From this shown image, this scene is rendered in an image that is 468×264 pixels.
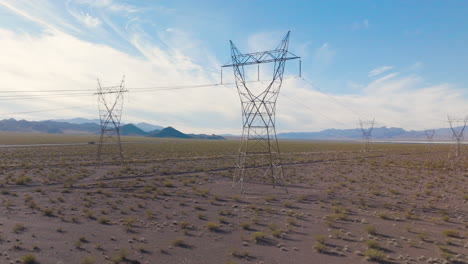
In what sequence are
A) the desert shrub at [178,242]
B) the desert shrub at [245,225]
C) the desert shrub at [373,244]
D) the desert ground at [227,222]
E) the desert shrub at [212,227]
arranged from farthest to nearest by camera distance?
1. the desert shrub at [245,225]
2. the desert shrub at [212,227]
3. the desert shrub at [178,242]
4. the desert shrub at [373,244]
5. the desert ground at [227,222]

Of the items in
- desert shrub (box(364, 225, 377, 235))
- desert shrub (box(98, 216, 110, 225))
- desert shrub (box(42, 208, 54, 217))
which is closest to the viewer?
desert shrub (box(364, 225, 377, 235))

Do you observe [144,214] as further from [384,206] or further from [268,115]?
[384,206]

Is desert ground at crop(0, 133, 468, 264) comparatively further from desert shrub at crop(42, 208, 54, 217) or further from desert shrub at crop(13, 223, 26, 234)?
desert shrub at crop(42, 208, 54, 217)

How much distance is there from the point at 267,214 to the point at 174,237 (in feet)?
19.6

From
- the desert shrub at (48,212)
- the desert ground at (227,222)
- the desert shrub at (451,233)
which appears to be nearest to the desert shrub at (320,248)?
the desert ground at (227,222)

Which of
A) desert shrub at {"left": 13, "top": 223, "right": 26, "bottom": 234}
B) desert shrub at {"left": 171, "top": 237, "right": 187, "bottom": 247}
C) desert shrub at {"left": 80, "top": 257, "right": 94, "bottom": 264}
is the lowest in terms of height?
desert shrub at {"left": 171, "top": 237, "right": 187, "bottom": 247}

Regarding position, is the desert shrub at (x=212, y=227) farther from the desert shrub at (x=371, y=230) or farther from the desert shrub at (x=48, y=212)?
the desert shrub at (x=48, y=212)

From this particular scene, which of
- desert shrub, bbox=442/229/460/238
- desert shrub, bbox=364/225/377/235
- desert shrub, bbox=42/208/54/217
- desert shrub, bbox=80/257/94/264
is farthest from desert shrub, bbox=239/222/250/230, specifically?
desert shrub, bbox=42/208/54/217

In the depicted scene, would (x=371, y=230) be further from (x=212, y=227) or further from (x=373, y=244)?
(x=212, y=227)

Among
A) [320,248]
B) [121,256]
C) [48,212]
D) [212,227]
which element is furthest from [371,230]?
[48,212]

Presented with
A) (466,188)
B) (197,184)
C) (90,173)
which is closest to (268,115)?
(197,184)

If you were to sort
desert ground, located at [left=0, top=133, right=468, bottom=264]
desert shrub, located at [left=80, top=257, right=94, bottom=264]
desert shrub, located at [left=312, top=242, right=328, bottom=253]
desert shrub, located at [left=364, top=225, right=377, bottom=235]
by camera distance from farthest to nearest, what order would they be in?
desert shrub, located at [left=364, top=225, right=377, bottom=235] < desert shrub, located at [left=312, top=242, right=328, bottom=253] < desert ground, located at [left=0, top=133, right=468, bottom=264] < desert shrub, located at [left=80, top=257, right=94, bottom=264]

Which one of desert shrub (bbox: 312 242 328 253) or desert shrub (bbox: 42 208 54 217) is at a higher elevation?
desert shrub (bbox: 42 208 54 217)

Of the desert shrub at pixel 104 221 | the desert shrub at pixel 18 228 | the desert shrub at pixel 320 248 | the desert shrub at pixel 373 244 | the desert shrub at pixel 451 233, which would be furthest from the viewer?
the desert shrub at pixel 104 221
